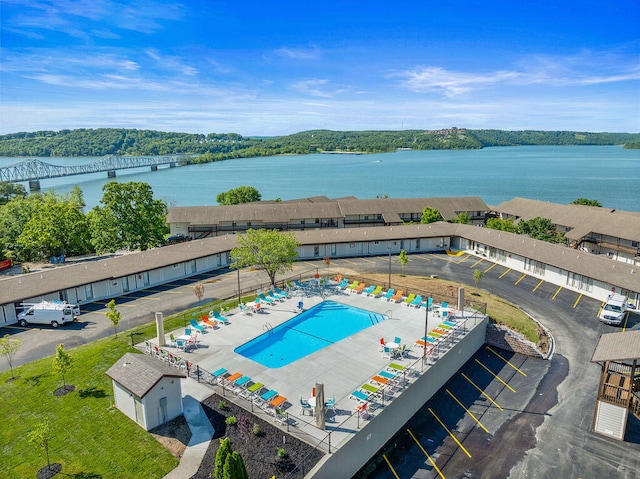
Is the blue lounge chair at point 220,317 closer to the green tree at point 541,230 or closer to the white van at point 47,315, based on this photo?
the white van at point 47,315

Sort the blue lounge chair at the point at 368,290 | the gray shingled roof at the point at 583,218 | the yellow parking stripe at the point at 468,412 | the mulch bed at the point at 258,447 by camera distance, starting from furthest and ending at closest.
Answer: the gray shingled roof at the point at 583,218 → the blue lounge chair at the point at 368,290 → the yellow parking stripe at the point at 468,412 → the mulch bed at the point at 258,447

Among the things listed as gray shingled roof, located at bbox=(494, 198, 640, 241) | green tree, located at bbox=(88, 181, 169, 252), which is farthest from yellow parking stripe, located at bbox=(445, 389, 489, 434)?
green tree, located at bbox=(88, 181, 169, 252)

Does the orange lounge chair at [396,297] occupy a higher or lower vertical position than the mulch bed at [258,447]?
higher

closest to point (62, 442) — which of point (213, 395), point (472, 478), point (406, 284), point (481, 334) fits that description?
point (213, 395)

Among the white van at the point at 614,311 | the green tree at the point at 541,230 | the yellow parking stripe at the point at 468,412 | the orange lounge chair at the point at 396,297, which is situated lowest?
the yellow parking stripe at the point at 468,412

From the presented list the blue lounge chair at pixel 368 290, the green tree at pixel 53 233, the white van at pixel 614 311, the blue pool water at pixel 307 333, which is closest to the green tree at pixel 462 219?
the white van at pixel 614 311

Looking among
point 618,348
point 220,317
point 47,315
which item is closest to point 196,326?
point 220,317
